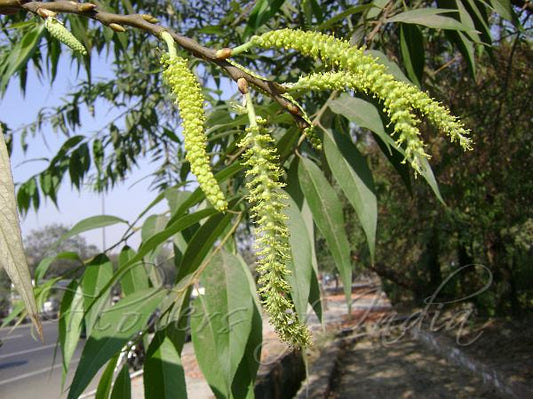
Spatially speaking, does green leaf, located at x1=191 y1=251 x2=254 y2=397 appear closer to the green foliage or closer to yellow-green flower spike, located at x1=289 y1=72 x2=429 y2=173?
the green foliage

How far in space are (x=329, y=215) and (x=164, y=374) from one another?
1.16 feet

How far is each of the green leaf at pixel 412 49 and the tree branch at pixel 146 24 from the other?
79 cm

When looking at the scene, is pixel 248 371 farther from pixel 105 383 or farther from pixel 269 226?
pixel 269 226

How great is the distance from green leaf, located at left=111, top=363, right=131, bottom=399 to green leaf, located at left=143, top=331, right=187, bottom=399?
0.18 ft

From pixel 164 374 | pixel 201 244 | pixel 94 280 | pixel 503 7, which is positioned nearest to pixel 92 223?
pixel 94 280

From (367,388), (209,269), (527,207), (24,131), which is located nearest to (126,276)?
(209,269)

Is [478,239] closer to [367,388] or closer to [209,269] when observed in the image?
[367,388]

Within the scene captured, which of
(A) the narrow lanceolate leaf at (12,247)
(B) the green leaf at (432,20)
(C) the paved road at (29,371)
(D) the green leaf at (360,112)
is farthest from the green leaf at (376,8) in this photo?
(C) the paved road at (29,371)

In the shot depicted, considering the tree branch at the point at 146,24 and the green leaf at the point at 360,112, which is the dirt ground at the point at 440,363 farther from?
the tree branch at the point at 146,24

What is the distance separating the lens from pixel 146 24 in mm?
531

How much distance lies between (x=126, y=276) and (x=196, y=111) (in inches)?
28.0

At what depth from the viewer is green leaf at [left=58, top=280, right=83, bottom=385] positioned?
3.38 feet

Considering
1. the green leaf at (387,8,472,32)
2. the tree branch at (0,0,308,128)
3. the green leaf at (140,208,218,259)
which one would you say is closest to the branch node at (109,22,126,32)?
the tree branch at (0,0,308,128)

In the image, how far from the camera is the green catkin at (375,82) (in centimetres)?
50
